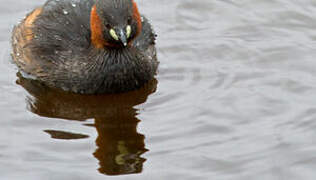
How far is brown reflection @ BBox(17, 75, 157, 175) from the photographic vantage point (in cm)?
948

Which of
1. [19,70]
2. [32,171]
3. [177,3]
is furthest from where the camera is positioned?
[177,3]

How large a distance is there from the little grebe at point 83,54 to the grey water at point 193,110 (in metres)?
0.22

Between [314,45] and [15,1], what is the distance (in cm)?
457

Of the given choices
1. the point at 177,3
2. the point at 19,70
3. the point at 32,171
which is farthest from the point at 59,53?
the point at 177,3

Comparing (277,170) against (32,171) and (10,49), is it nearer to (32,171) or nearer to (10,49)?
(32,171)

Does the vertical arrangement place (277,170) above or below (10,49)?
below

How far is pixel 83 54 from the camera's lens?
10609 mm

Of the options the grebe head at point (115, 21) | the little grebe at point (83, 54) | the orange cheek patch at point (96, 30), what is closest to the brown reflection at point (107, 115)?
the little grebe at point (83, 54)

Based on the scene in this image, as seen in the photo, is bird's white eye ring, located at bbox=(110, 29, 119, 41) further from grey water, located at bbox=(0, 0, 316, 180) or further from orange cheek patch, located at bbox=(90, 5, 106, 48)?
grey water, located at bbox=(0, 0, 316, 180)

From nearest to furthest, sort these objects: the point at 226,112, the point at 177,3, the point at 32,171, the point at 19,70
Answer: the point at 32,171, the point at 226,112, the point at 19,70, the point at 177,3

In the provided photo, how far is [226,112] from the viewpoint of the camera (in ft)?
33.8

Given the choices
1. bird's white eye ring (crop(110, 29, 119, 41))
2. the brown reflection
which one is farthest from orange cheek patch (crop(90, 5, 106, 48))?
the brown reflection

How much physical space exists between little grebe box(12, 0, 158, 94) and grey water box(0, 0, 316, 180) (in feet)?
0.71

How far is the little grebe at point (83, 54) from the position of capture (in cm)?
1055
